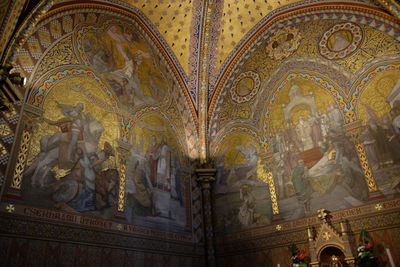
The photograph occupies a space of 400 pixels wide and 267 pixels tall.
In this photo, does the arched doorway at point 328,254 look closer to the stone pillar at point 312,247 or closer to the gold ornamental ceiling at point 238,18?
the stone pillar at point 312,247

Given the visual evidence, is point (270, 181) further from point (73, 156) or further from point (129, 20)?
point (129, 20)

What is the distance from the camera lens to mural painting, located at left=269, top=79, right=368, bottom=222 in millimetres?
9602

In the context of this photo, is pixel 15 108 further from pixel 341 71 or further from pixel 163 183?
pixel 341 71

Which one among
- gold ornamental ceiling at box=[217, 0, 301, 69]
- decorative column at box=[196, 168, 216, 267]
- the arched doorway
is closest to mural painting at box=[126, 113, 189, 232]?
decorative column at box=[196, 168, 216, 267]

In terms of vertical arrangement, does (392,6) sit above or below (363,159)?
above

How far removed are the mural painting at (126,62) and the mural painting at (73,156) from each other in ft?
2.40

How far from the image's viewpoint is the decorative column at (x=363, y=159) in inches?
353

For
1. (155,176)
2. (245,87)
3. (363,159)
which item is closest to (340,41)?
(245,87)

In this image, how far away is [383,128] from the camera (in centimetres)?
936

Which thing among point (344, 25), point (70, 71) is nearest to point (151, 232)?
point (70, 71)

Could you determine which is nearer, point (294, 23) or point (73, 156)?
point (73, 156)

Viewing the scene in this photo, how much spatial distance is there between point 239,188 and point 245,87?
3.78 meters

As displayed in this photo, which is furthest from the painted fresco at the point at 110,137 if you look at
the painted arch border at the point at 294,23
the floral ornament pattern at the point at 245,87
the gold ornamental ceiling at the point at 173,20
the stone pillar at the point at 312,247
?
the stone pillar at the point at 312,247

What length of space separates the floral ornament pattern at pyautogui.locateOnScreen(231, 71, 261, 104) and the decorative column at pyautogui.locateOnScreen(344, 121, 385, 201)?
12.0 ft
